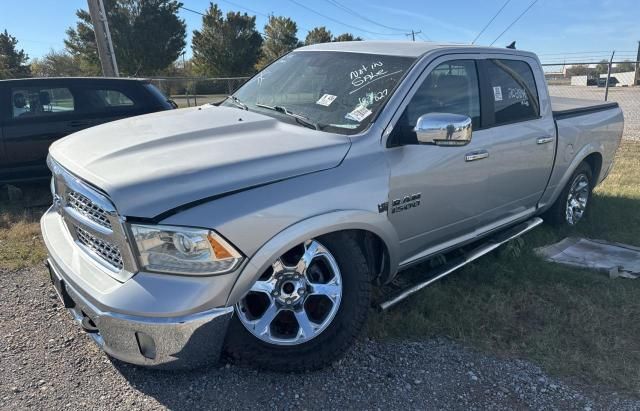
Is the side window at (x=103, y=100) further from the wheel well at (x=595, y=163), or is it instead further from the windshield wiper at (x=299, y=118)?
the wheel well at (x=595, y=163)

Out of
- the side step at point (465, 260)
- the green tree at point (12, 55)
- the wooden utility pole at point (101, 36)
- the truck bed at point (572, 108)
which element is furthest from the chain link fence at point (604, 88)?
the green tree at point (12, 55)

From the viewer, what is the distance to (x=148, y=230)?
2240mm

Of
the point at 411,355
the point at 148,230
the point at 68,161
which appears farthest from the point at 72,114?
the point at 411,355

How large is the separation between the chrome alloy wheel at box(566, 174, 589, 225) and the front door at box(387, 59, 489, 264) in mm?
1966

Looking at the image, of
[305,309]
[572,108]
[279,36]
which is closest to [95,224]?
[305,309]

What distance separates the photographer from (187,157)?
2582 millimetres

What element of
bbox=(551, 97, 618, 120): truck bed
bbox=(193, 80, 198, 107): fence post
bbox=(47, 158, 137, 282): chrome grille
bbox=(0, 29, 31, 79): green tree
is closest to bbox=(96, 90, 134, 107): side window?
bbox=(47, 158, 137, 282): chrome grille

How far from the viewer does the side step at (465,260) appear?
3.17 meters

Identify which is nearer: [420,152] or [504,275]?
[420,152]

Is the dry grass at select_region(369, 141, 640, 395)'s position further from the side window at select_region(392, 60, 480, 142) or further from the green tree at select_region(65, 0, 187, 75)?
the green tree at select_region(65, 0, 187, 75)

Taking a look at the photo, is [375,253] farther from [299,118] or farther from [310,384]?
[299,118]

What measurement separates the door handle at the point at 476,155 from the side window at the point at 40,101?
534cm

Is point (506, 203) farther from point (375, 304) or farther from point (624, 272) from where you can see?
point (375, 304)

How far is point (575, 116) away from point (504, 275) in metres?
1.80
